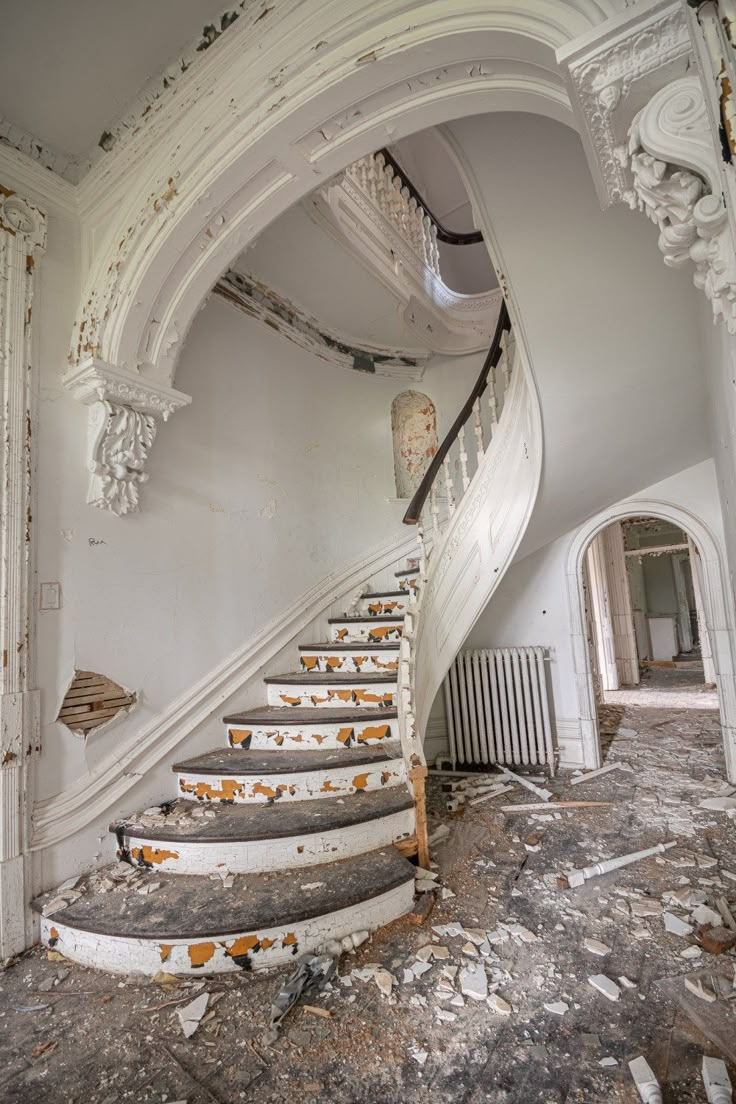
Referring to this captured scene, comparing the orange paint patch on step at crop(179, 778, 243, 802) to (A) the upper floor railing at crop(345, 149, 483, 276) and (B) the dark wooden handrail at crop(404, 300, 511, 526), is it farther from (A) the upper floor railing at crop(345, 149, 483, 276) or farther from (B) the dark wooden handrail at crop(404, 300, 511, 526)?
(A) the upper floor railing at crop(345, 149, 483, 276)

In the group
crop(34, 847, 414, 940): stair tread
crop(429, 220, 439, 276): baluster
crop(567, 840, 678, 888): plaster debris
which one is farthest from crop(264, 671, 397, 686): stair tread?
crop(429, 220, 439, 276): baluster

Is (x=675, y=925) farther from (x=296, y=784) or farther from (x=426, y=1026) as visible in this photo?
(x=296, y=784)

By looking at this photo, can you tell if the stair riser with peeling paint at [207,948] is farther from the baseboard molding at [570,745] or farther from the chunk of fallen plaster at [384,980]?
the baseboard molding at [570,745]

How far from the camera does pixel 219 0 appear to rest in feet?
5.81

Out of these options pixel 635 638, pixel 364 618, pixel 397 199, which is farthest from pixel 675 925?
pixel 635 638

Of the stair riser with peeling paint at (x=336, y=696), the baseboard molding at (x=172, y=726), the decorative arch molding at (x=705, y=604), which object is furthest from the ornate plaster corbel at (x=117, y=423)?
the decorative arch molding at (x=705, y=604)

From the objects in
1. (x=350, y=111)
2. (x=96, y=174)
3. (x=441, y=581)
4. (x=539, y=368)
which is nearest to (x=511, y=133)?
(x=350, y=111)

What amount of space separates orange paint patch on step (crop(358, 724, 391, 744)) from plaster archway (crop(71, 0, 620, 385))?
203cm

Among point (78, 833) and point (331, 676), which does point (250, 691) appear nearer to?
point (331, 676)

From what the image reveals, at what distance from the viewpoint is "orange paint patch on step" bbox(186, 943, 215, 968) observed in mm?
1605

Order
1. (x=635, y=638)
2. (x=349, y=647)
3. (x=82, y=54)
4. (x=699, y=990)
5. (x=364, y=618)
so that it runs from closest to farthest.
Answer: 1. (x=699, y=990)
2. (x=82, y=54)
3. (x=349, y=647)
4. (x=364, y=618)
5. (x=635, y=638)

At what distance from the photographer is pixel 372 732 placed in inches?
98.2

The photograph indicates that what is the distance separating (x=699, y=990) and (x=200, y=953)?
1.62 metres

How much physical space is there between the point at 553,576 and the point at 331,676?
2.34 meters
